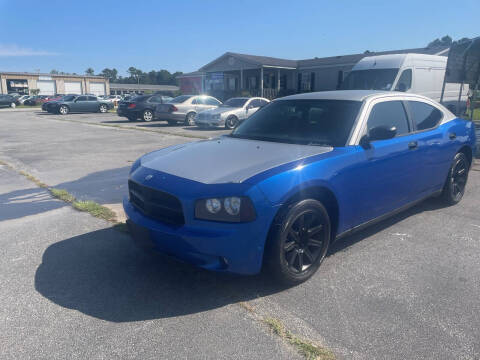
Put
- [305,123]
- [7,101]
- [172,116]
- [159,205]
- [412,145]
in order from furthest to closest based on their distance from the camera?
[7,101] < [172,116] < [412,145] < [305,123] < [159,205]

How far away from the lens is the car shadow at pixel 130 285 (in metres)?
2.84

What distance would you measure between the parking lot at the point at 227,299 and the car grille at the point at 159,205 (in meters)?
0.59

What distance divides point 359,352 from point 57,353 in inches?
73.3

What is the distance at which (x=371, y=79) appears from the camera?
504 inches

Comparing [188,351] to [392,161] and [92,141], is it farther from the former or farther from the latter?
[92,141]

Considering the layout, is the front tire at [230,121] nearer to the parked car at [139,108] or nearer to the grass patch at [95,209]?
the parked car at [139,108]

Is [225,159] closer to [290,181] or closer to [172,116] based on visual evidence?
[290,181]

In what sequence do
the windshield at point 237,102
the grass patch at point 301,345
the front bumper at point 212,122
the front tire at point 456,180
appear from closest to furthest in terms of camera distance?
the grass patch at point 301,345 → the front tire at point 456,180 → the front bumper at point 212,122 → the windshield at point 237,102

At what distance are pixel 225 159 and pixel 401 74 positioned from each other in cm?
1094

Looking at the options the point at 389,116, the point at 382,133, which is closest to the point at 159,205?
the point at 382,133

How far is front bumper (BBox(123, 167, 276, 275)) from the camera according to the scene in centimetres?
271

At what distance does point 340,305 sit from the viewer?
2.87 meters

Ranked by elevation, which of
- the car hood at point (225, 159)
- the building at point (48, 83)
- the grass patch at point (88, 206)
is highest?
the building at point (48, 83)

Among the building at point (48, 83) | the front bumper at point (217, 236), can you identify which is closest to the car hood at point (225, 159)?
the front bumper at point (217, 236)
